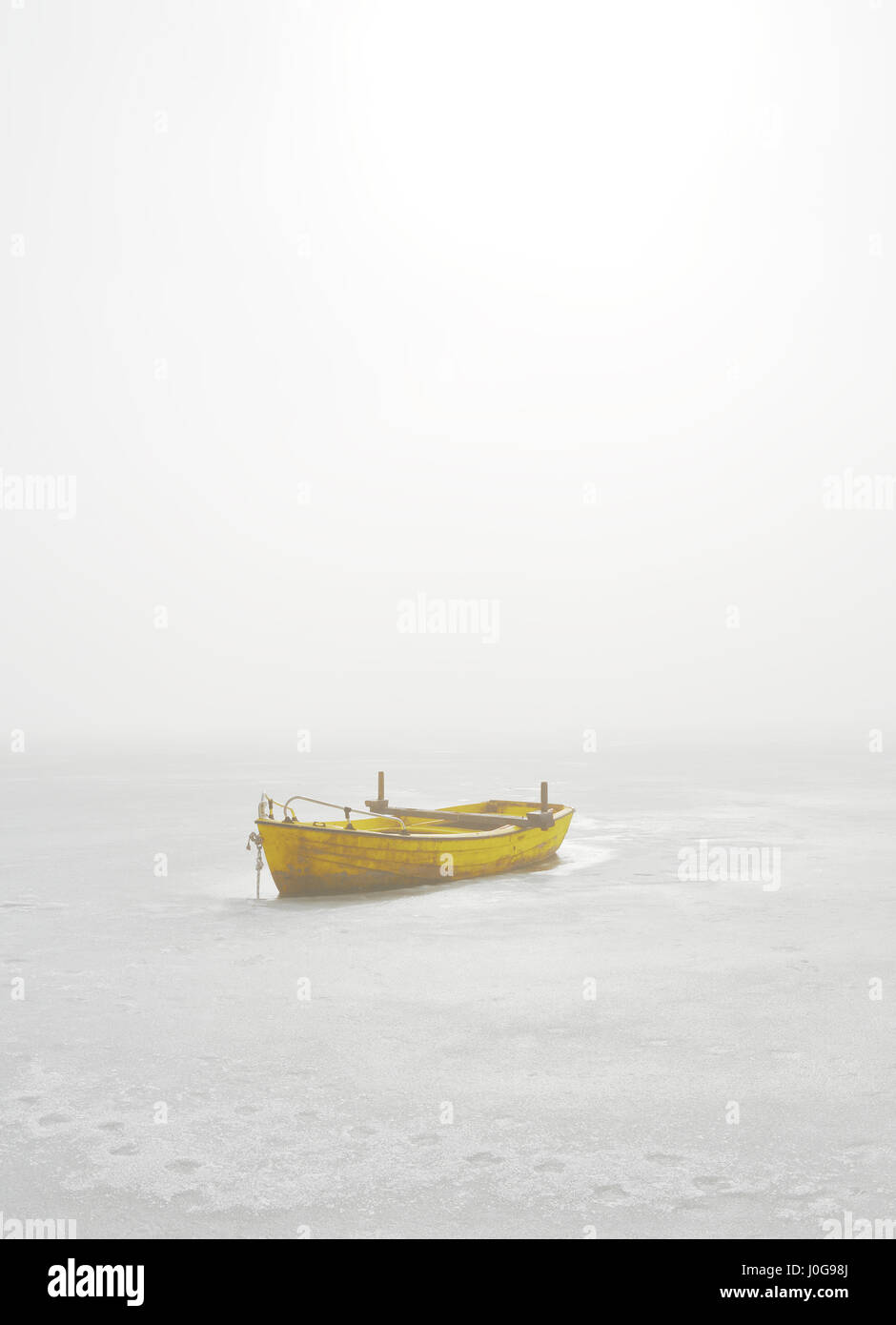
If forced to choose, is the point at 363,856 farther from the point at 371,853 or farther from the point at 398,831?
the point at 398,831

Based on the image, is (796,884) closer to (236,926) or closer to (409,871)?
(409,871)

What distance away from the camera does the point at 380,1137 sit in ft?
28.5

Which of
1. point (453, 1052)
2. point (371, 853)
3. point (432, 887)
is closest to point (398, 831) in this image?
point (432, 887)

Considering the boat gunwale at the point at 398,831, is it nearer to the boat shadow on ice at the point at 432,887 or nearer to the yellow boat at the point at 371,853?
the yellow boat at the point at 371,853

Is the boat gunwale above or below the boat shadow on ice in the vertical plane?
above

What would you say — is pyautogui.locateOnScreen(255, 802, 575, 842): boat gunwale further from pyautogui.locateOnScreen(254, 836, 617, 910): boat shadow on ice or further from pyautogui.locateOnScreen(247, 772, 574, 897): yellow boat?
pyautogui.locateOnScreen(254, 836, 617, 910): boat shadow on ice

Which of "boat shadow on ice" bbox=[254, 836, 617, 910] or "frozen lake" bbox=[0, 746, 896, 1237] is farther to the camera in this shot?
"boat shadow on ice" bbox=[254, 836, 617, 910]

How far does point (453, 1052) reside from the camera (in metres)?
11.1

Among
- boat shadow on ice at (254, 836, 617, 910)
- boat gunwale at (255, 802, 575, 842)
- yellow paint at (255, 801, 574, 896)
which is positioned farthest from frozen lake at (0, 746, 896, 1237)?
boat gunwale at (255, 802, 575, 842)

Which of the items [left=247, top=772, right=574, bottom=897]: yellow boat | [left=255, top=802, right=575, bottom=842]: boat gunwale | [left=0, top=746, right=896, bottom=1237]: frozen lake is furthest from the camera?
[left=247, top=772, right=574, bottom=897]: yellow boat

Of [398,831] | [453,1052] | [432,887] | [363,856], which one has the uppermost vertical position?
[398,831]

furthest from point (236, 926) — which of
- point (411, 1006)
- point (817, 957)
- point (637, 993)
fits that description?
point (817, 957)

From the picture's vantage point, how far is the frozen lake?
7.56 meters

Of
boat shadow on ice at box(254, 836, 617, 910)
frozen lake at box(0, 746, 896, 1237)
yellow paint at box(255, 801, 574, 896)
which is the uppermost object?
yellow paint at box(255, 801, 574, 896)
